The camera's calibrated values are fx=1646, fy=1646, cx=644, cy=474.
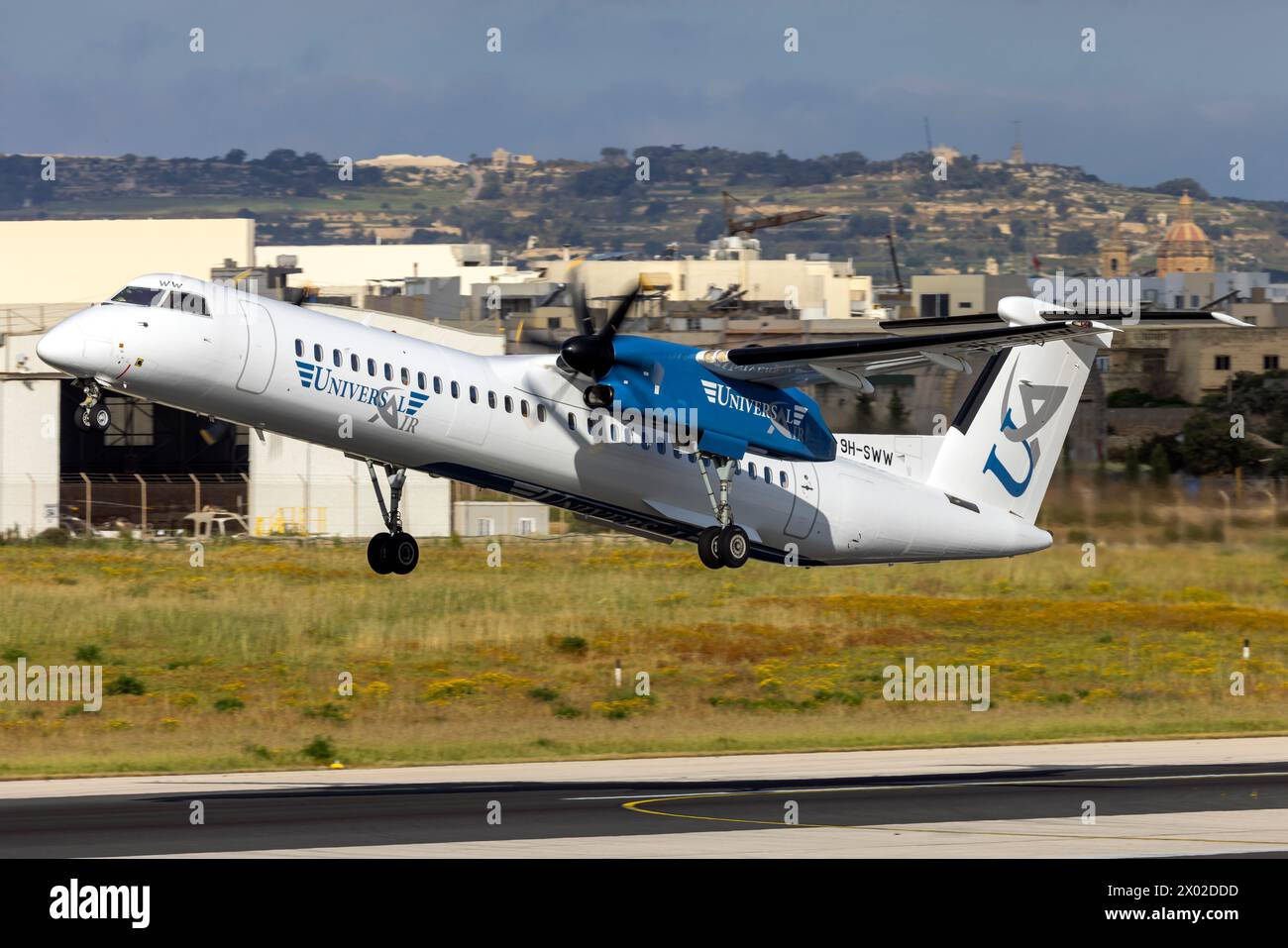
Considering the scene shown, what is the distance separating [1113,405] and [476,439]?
5439 centimetres

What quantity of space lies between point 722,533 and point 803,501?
2545mm

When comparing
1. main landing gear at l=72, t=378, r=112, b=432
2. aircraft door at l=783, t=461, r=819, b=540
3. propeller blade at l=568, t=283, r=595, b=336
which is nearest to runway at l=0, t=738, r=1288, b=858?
aircraft door at l=783, t=461, r=819, b=540

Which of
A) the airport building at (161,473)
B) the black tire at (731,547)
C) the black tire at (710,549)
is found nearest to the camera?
the black tire at (731,547)

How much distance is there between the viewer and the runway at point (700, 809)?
71.2 feet

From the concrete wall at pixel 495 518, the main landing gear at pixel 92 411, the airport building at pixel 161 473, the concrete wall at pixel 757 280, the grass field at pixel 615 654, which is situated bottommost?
the grass field at pixel 615 654

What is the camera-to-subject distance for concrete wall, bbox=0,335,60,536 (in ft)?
195

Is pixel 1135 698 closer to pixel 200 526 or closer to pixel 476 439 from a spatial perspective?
pixel 476 439

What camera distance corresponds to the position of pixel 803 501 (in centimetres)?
2878

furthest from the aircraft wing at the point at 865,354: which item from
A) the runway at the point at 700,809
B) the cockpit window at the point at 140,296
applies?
the cockpit window at the point at 140,296

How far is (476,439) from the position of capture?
25.0 metres

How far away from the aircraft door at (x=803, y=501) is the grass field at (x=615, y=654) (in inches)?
327

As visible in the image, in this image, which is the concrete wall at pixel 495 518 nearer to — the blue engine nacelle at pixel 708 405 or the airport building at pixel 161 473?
the airport building at pixel 161 473

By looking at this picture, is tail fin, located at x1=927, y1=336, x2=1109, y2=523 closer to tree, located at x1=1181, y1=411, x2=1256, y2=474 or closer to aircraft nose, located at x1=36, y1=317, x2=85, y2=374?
aircraft nose, located at x1=36, y1=317, x2=85, y2=374
